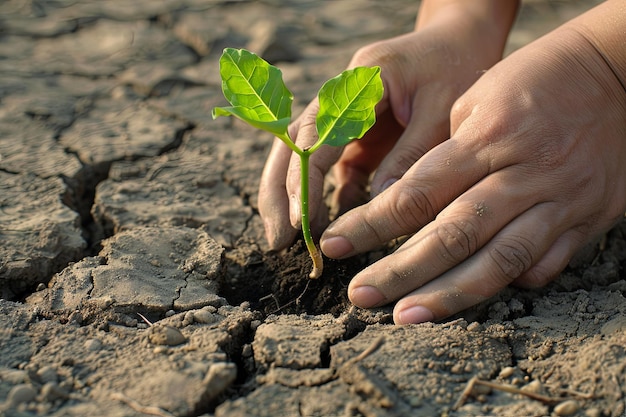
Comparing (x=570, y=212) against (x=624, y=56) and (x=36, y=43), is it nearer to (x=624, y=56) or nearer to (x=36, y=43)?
(x=624, y=56)

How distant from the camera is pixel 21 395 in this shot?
4.85ft

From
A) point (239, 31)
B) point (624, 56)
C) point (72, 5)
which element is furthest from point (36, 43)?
point (624, 56)

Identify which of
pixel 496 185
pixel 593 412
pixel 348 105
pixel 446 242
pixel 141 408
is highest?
pixel 348 105

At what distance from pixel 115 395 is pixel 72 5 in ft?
10.1

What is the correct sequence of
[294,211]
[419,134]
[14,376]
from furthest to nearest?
[419,134], [294,211], [14,376]

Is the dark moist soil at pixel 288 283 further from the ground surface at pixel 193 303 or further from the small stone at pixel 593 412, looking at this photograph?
the small stone at pixel 593 412

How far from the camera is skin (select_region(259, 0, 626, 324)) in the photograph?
1809 millimetres

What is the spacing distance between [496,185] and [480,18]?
3.13 feet

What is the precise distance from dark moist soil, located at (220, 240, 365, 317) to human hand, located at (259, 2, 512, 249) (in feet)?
0.27

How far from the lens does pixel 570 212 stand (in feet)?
6.31

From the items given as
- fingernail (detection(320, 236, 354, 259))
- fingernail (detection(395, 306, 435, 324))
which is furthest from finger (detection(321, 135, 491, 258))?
fingernail (detection(395, 306, 435, 324))

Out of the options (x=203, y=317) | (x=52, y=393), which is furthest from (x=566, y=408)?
(x=52, y=393)

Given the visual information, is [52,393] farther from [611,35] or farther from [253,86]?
[611,35]

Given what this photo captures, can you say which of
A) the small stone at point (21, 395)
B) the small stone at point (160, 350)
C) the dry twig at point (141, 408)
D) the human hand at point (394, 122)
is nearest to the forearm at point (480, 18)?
the human hand at point (394, 122)
